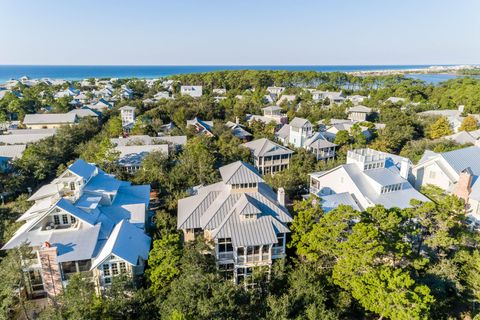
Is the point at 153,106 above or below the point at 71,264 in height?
above

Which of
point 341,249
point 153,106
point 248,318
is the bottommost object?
point 248,318

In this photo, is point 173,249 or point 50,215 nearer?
point 173,249

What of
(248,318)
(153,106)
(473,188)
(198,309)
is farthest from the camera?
(153,106)

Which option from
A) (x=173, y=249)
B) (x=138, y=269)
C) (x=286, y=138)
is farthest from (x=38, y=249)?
(x=286, y=138)

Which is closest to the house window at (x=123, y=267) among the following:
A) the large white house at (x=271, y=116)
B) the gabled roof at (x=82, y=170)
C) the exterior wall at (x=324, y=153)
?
Answer: the gabled roof at (x=82, y=170)

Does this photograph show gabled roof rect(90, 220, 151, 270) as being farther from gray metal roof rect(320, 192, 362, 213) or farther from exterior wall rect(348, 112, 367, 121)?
exterior wall rect(348, 112, 367, 121)

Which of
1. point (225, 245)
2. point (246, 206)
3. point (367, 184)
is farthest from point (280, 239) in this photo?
point (367, 184)

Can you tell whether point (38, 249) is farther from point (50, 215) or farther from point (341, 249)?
point (341, 249)

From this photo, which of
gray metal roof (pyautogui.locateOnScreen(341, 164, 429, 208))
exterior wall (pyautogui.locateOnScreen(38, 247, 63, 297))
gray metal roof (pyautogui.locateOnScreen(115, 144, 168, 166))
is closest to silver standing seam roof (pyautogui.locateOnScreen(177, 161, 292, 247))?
exterior wall (pyautogui.locateOnScreen(38, 247, 63, 297))
